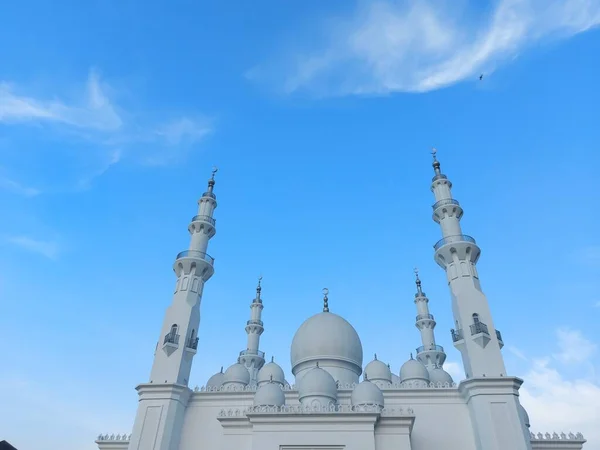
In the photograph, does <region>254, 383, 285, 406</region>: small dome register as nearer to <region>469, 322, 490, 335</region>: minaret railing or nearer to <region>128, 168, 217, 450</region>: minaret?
<region>128, 168, 217, 450</region>: minaret

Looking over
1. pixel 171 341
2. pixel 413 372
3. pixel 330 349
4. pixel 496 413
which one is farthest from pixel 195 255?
pixel 496 413

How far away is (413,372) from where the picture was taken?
69.2 ft

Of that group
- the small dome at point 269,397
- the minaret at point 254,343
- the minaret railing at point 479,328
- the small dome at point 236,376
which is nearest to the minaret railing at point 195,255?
the small dome at point 236,376

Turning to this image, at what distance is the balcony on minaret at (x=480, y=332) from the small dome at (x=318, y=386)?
597 cm

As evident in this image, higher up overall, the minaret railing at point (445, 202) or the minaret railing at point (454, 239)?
the minaret railing at point (445, 202)

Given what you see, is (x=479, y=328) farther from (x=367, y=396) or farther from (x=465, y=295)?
(x=367, y=396)

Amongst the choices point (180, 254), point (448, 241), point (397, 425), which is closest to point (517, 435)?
point (397, 425)

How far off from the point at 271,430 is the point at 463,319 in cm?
887

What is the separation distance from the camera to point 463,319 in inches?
717

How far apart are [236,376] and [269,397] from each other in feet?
19.0

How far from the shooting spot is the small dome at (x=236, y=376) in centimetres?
2162

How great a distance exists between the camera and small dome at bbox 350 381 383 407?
1616cm

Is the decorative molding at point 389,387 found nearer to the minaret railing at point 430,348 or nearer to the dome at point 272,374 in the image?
the dome at point 272,374

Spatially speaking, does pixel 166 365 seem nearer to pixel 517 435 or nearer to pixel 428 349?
pixel 517 435
